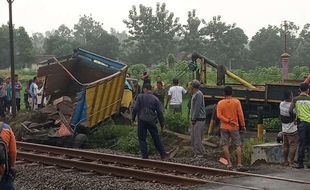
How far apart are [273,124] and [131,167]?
6551 millimetres

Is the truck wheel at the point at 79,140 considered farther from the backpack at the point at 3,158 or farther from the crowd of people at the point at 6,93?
the backpack at the point at 3,158

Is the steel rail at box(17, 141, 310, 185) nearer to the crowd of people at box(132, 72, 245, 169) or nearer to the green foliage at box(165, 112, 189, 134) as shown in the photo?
the crowd of people at box(132, 72, 245, 169)

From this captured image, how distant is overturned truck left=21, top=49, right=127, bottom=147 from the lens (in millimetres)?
15906

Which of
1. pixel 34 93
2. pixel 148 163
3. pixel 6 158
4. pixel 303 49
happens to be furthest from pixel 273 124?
pixel 303 49

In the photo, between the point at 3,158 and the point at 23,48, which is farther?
the point at 23,48

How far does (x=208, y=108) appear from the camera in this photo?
17.1 m

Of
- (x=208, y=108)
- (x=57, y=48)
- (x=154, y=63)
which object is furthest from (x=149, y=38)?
(x=208, y=108)

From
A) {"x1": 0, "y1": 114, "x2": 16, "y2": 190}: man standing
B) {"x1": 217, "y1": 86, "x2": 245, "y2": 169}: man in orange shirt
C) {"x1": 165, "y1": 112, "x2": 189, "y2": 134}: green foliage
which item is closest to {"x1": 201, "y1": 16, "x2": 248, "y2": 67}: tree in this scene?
{"x1": 165, "y1": 112, "x2": 189, "y2": 134}: green foliage

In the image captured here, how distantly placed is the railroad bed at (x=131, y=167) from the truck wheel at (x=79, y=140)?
4.69 ft

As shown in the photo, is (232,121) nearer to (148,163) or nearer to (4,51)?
(148,163)

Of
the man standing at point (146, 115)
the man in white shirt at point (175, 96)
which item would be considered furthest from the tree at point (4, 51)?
the man standing at point (146, 115)

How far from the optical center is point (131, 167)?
464 inches

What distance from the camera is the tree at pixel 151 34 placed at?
7419 centimetres

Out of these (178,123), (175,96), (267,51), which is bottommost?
(178,123)
